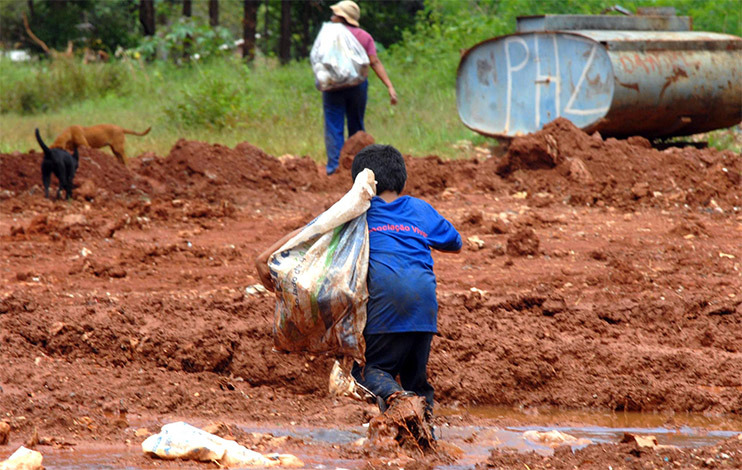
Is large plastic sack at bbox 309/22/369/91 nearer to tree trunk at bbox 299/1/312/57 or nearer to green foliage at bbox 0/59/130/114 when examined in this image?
green foliage at bbox 0/59/130/114

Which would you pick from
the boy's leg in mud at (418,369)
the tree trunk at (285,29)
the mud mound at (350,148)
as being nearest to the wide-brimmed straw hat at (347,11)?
the mud mound at (350,148)

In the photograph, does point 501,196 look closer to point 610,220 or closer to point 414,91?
point 610,220

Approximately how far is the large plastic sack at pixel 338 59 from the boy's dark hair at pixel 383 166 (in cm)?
574

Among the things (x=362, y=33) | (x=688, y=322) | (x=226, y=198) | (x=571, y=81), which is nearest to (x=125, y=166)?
(x=226, y=198)

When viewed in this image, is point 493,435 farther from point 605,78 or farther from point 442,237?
point 605,78

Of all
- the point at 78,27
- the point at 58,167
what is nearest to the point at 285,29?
the point at 78,27

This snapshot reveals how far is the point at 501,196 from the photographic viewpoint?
8852 mm

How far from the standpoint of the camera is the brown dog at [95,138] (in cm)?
1027

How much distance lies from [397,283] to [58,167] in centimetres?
612

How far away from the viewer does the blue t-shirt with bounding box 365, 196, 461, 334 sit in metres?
3.39

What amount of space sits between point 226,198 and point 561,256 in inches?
149

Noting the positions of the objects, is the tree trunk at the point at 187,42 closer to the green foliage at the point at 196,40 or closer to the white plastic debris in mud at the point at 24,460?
the green foliage at the point at 196,40

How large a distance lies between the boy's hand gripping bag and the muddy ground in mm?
434

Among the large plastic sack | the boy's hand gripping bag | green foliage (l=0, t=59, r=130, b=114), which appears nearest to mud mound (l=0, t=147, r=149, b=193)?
the large plastic sack
